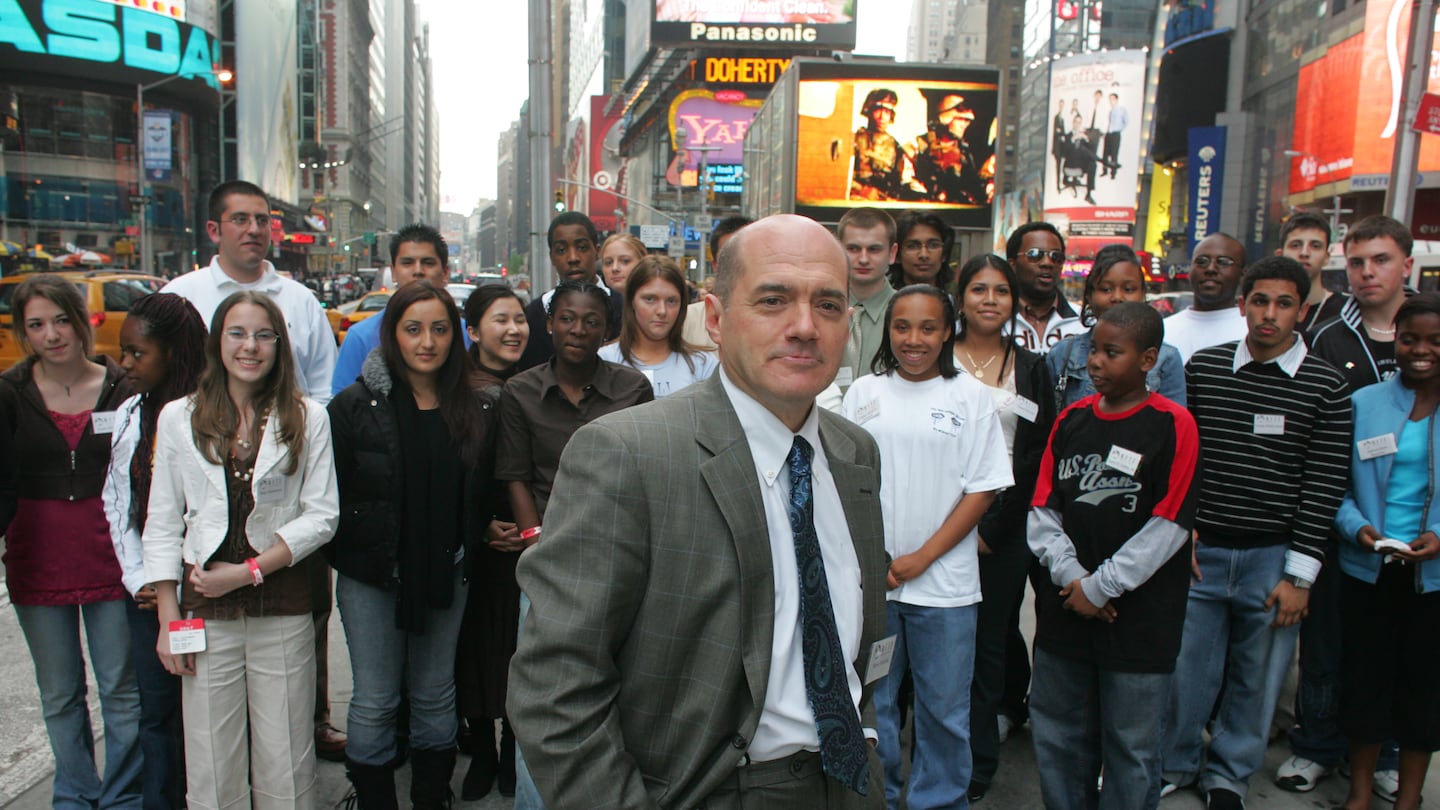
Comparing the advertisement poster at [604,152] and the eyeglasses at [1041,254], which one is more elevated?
the advertisement poster at [604,152]

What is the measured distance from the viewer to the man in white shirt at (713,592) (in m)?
1.50

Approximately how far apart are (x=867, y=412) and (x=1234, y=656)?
1902 mm

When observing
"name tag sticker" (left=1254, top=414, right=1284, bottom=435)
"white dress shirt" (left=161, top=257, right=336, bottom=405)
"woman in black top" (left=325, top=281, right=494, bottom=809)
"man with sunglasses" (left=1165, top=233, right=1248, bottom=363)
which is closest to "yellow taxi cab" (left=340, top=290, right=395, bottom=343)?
"white dress shirt" (left=161, top=257, right=336, bottom=405)

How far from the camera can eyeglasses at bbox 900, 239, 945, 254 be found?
5.09 metres

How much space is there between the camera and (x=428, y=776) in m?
3.59

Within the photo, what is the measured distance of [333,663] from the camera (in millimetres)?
5266

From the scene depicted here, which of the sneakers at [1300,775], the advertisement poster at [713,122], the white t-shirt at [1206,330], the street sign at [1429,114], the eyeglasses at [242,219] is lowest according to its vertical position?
the sneakers at [1300,775]

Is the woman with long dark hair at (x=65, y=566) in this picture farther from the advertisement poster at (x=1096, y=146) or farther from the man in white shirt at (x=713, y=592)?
the advertisement poster at (x=1096, y=146)

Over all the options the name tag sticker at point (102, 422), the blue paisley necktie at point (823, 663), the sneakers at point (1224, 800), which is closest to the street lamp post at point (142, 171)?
the name tag sticker at point (102, 422)

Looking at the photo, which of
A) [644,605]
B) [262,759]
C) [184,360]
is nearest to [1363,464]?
[644,605]

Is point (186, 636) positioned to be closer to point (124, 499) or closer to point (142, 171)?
point (124, 499)

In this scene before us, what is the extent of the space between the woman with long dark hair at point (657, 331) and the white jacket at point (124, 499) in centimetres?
191

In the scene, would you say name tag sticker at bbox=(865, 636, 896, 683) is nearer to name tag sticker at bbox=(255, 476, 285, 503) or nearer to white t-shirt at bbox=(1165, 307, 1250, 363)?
name tag sticker at bbox=(255, 476, 285, 503)

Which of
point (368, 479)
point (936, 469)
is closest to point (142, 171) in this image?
point (368, 479)
